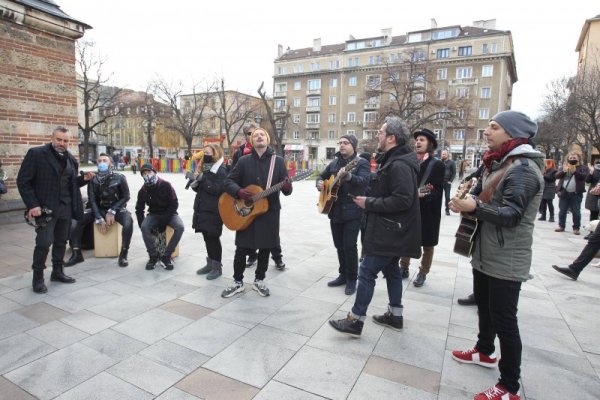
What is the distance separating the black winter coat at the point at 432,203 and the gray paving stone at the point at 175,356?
10.4 feet

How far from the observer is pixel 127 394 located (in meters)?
2.65

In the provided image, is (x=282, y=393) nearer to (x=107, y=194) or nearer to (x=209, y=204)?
(x=209, y=204)

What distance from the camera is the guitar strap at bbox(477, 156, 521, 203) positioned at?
8.67ft

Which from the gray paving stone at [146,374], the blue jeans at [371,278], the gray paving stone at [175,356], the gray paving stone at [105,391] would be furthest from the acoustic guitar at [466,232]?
the gray paving stone at [105,391]

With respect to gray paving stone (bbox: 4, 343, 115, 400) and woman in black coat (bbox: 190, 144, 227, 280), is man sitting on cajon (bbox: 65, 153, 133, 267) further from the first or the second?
gray paving stone (bbox: 4, 343, 115, 400)

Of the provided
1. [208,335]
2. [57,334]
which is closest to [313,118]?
[208,335]

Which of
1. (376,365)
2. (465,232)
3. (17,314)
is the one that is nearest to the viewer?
(465,232)

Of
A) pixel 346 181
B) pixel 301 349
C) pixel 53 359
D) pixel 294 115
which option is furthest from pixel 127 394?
pixel 294 115

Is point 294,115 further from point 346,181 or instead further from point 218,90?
point 346,181

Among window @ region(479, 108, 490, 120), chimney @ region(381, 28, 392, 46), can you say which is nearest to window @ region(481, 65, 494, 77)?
window @ region(479, 108, 490, 120)

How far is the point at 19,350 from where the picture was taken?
3195mm

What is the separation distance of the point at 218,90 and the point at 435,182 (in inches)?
1905

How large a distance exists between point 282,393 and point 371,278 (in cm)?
133

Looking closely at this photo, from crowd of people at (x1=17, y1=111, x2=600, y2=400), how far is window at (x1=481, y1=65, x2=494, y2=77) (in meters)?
55.0
